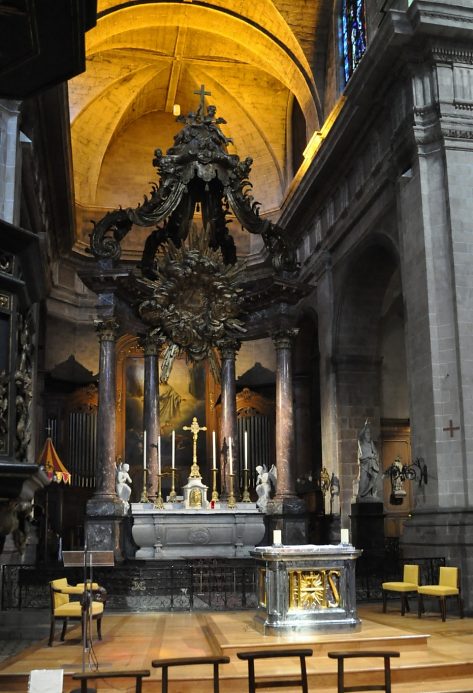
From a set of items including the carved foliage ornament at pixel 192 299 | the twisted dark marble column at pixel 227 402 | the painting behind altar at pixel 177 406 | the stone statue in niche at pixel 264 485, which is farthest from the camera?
the painting behind altar at pixel 177 406

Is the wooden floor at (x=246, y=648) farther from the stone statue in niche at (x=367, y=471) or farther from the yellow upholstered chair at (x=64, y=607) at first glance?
the stone statue in niche at (x=367, y=471)

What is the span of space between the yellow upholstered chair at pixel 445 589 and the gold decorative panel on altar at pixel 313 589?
209 centimetres

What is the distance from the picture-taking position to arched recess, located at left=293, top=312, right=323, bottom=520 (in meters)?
20.7

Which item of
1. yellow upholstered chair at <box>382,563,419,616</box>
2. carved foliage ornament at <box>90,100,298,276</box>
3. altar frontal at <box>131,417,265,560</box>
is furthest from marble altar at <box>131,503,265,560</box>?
carved foliage ornament at <box>90,100,298,276</box>

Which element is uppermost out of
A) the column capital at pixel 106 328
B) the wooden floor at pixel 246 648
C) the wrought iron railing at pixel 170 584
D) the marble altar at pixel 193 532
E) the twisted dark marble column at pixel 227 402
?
the column capital at pixel 106 328

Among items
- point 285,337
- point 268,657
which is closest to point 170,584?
point 285,337

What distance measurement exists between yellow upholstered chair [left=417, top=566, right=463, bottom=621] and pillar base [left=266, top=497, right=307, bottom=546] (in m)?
3.62

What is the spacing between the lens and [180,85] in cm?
2417

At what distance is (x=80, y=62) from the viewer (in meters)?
5.40

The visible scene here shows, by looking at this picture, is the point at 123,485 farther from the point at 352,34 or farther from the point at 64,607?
the point at 352,34

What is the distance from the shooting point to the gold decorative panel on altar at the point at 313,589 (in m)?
8.70

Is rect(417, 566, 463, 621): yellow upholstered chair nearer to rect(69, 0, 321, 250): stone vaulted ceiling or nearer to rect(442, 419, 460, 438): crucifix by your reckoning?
rect(442, 419, 460, 438): crucifix

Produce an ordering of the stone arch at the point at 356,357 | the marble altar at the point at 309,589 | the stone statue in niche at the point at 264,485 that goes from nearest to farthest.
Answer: the marble altar at the point at 309,589 → the stone statue in niche at the point at 264,485 → the stone arch at the point at 356,357

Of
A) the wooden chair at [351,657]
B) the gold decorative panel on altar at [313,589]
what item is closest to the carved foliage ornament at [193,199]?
the gold decorative panel on altar at [313,589]
